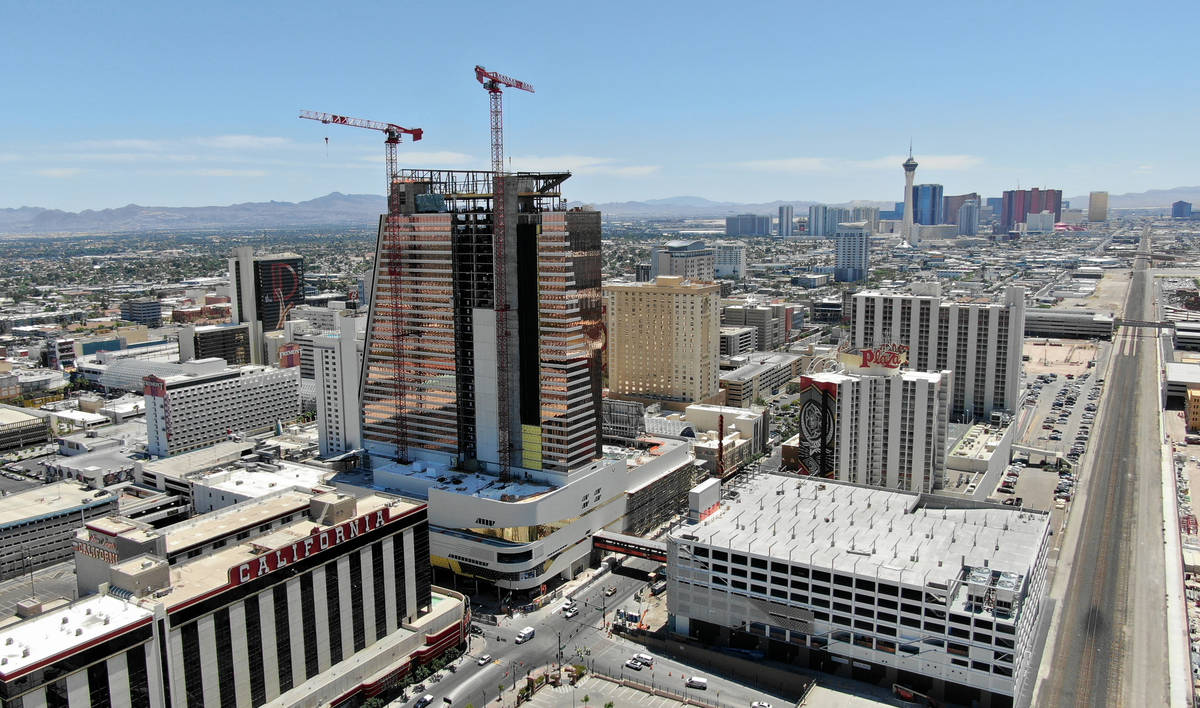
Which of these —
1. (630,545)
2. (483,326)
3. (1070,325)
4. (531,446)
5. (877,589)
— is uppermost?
(483,326)

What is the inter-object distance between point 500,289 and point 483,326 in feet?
11.4

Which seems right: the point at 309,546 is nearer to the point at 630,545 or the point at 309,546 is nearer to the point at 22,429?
the point at 630,545

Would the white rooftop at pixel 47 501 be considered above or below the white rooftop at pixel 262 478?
below

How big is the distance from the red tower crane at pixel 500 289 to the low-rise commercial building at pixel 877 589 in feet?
61.5

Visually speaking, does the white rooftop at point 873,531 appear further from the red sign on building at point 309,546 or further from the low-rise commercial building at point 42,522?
the low-rise commercial building at point 42,522

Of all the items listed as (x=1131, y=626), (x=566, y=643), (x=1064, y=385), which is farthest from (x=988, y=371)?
(x=566, y=643)

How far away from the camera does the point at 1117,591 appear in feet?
224

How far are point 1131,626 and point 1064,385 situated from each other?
299 feet

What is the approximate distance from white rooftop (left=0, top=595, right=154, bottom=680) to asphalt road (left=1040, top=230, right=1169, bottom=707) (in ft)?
168

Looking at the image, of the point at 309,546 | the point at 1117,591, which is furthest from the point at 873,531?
the point at 309,546

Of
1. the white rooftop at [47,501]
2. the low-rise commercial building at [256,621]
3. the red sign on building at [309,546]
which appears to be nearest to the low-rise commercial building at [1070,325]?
the low-rise commercial building at [256,621]

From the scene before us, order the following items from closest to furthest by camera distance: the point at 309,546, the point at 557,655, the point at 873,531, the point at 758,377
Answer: the point at 309,546
the point at 557,655
the point at 873,531
the point at 758,377

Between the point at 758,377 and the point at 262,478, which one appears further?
the point at 758,377

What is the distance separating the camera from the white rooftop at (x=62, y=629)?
3988cm
